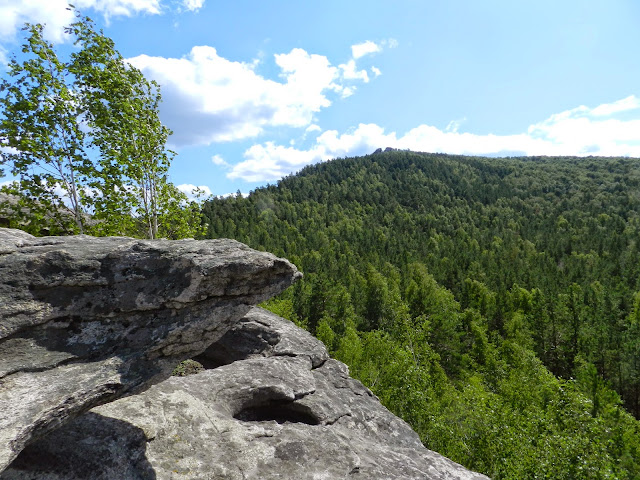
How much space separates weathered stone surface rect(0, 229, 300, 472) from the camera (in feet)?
22.9

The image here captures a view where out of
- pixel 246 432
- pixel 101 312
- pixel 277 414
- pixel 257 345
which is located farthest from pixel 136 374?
pixel 257 345

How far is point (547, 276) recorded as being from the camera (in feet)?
295

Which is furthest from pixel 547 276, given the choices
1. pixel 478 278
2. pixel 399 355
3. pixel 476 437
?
pixel 476 437

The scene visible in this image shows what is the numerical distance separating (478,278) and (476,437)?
7983 cm

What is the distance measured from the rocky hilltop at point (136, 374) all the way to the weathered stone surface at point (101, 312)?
0.08ft

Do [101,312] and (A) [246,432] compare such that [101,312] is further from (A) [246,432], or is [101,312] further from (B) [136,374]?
(A) [246,432]

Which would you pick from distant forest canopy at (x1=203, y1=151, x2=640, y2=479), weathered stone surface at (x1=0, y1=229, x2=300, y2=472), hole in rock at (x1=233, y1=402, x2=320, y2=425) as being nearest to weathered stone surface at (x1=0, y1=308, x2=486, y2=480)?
hole in rock at (x1=233, y1=402, x2=320, y2=425)

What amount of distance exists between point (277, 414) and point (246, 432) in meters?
2.51

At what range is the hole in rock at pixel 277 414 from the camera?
12273 mm

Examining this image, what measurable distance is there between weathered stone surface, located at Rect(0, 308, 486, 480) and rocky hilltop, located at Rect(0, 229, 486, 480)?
1.4 inches

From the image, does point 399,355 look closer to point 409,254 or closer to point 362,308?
point 362,308

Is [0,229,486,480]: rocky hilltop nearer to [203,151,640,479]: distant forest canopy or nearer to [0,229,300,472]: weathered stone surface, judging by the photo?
[0,229,300,472]: weathered stone surface

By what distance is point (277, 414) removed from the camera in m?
12.8

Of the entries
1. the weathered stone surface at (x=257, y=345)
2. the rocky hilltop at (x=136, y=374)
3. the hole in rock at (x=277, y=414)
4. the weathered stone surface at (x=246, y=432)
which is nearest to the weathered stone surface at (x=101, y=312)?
the rocky hilltop at (x=136, y=374)
